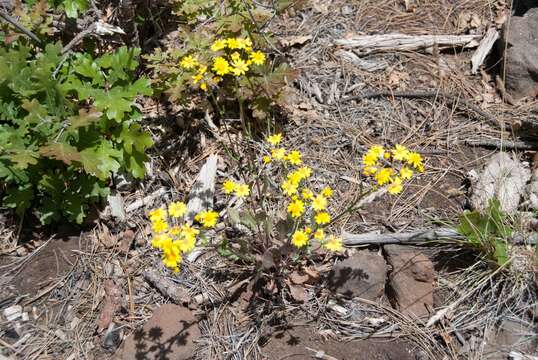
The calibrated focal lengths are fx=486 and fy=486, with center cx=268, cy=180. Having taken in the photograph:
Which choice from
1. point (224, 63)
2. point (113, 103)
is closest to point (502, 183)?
point (224, 63)

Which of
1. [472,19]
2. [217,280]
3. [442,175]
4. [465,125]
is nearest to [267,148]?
[217,280]

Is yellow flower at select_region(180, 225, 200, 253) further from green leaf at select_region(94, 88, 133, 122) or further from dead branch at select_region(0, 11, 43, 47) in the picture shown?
dead branch at select_region(0, 11, 43, 47)

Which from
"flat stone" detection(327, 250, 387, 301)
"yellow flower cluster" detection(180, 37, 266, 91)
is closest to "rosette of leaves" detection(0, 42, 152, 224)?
"yellow flower cluster" detection(180, 37, 266, 91)

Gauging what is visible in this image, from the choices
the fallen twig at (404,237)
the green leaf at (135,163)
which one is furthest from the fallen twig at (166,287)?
the fallen twig at (404,237)

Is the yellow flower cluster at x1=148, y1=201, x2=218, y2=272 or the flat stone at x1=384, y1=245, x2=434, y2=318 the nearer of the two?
the yellow flower cluster at x1=148, y1=201, x2=218, y2=272

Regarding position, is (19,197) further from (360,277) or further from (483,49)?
(483,49)

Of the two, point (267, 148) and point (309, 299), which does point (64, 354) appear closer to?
point (309, 299)

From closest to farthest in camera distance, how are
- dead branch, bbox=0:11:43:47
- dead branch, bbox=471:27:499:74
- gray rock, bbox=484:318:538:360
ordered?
gray rock, bbox=484:318:538:360
dead branch, bbox=0:11:43:47
dead branch, bbox=471:27:499:74
